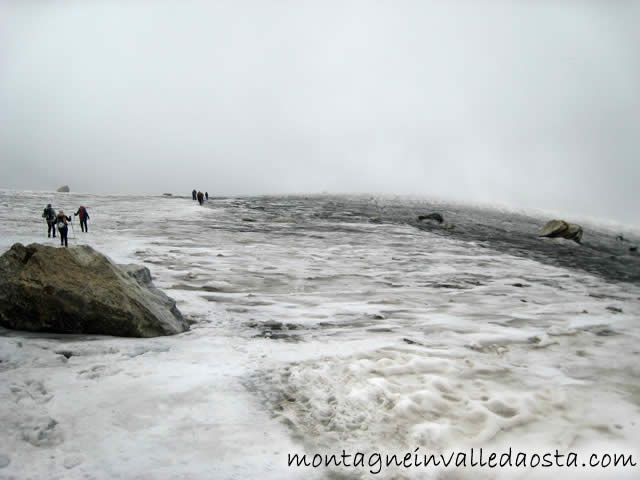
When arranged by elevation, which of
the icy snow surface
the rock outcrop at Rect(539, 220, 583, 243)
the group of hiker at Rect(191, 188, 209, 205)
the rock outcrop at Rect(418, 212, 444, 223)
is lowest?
the icy snow surface

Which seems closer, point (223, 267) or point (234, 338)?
point (234, 338)

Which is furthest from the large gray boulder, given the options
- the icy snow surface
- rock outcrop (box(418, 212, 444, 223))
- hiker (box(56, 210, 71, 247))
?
rock outcrop (box(418, 212, 444, 223))

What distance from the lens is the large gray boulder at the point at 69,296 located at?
4930 mm

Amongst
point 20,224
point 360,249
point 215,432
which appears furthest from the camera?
point 20,224

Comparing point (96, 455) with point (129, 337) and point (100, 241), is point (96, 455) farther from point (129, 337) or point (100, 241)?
point (100, 241)

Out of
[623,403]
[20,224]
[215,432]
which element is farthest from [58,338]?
[20,224]

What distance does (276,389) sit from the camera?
13.6 ft

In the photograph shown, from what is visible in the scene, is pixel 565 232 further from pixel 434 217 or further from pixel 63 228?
pixel 63 228

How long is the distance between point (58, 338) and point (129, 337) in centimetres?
81

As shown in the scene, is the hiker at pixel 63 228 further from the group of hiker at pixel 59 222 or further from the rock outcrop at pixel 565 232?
the rock outcrop at pixel 565 232

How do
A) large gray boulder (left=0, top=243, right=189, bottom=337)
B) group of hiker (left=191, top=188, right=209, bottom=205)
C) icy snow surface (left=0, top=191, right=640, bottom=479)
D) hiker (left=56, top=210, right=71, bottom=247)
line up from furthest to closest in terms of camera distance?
group of hiker (left=191, top=188, right=209, bottom=205) → hiker (left=56, top=210, right=71, bottom=247) → large gray boulder (left=0, top=243, right=189, bottom=337) → icy snow surface (left=0, top=191, right=640, bottom=479)

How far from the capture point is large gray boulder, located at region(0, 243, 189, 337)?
4930 mm

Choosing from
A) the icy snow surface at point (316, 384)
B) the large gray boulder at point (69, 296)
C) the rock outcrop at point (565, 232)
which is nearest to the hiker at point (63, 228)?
the icy snow surface at point (316, 384)

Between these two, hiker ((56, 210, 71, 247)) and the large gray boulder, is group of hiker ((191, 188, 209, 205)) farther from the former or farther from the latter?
the large gray boulder
